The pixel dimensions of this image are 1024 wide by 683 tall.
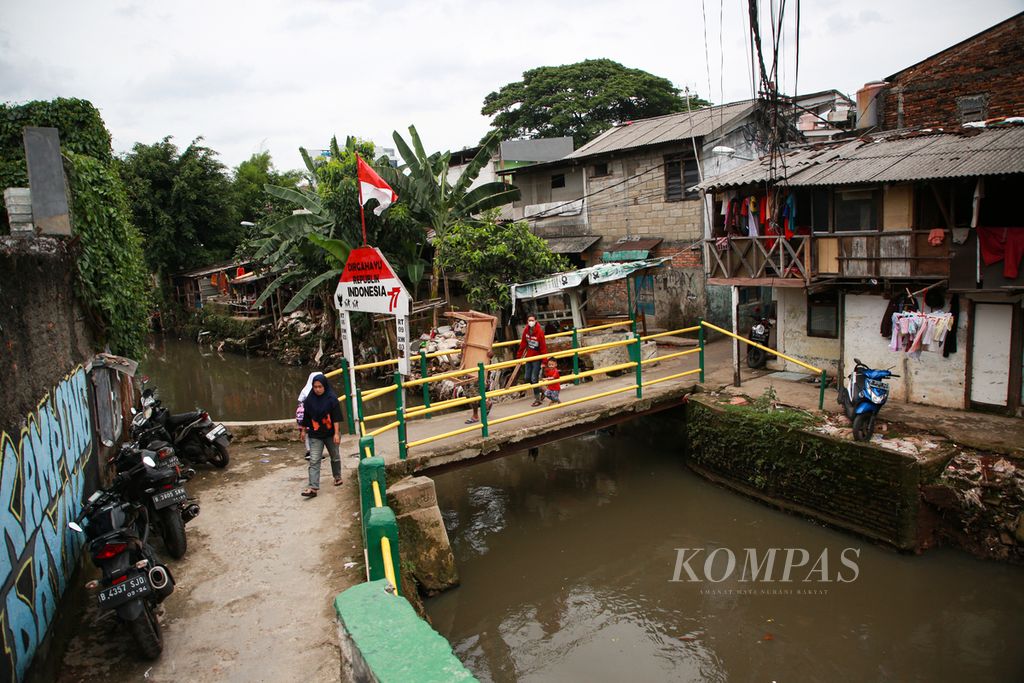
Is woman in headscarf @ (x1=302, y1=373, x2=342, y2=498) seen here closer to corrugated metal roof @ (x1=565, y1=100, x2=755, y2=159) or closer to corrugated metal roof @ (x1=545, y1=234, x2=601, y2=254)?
corrugated metal roof @ (x1=565, y1=100, x2=755, y2=159)

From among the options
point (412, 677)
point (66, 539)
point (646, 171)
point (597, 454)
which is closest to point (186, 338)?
point (646, 171)

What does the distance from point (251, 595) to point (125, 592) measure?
3.86 ft

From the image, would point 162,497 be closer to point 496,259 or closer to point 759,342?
point 496,259

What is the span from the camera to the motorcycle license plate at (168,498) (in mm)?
6879

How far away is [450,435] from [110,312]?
196 inches

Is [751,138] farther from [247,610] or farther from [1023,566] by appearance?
[247,610]

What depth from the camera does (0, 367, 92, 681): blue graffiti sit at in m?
4.70

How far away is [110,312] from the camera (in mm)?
9344

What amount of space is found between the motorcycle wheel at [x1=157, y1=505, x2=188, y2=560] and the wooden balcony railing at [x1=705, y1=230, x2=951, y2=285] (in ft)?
35.1

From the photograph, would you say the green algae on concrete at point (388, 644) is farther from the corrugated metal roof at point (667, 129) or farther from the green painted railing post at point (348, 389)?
the corrugated metal roof at point (667, 129)

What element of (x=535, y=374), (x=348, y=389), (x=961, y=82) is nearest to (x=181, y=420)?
(x=348, y=389)

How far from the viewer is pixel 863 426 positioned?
10.3 m

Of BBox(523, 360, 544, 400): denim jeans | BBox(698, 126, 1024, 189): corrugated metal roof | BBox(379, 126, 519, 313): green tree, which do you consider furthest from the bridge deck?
BBox(379, 126, 519, 313): green tree

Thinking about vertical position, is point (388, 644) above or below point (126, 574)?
above
